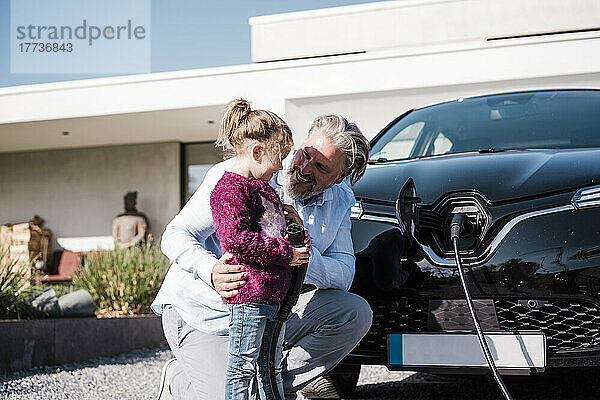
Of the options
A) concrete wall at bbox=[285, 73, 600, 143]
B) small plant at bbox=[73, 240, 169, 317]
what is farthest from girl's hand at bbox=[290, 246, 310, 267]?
concrete wall at bbox=[285, 73, 600, 143]

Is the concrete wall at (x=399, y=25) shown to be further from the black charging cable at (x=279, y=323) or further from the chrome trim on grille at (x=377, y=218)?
the black charging cable at (x=279, y=323)

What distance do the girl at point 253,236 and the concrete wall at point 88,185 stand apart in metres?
10.8

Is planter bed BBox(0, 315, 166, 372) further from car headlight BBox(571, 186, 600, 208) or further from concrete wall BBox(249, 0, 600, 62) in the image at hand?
concrete wall BBox(249, 0, 600, 62)

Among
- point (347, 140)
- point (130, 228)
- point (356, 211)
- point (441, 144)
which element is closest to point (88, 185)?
point (130, 228)

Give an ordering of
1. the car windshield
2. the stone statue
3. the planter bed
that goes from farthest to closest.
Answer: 1. the stone statue
2. the planter bed
3. the car windshield

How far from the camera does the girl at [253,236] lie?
2.08m

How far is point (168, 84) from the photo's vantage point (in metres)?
10.3

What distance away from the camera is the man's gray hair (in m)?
2.41

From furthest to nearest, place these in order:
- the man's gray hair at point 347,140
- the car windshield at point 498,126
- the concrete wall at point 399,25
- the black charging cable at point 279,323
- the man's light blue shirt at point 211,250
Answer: the concrete wall at point 399,25 < the car windshield at point 498,126 < the man's gray hair at point 347,140 < the man's light blue shirt at point 211,250 < the black charging cable at point 279,323

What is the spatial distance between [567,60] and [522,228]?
6.89m

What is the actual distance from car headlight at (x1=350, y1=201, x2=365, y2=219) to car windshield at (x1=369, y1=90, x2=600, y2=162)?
56cm

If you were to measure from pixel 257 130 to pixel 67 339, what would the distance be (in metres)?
3.32

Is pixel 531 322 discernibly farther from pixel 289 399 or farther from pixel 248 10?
pixel 248 10

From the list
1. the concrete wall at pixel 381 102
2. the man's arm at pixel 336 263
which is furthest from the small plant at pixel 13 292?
the concrete wall at pixel 381 102
